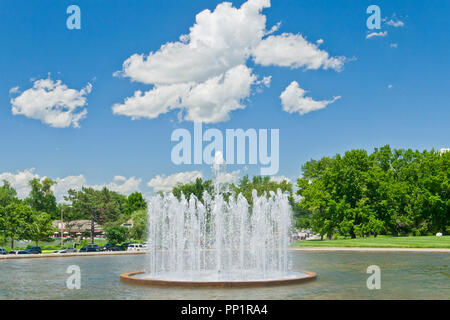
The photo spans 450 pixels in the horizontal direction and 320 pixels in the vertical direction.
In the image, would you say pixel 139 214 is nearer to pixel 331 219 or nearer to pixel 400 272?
pixel 331 219

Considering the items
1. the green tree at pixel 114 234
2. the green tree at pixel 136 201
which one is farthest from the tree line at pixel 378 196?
the green tree at pixel 136 201

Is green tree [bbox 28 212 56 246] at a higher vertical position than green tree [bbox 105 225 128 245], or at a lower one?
higher

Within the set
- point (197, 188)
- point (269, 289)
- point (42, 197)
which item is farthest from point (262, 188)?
point (269, 289)

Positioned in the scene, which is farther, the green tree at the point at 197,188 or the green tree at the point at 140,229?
the green tree at the point at 197,188

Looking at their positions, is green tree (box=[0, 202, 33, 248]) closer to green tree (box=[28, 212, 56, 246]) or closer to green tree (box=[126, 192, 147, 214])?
green tree (box=[28, 212, 56, 246])

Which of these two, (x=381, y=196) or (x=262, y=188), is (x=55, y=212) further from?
(x=381, y=196)

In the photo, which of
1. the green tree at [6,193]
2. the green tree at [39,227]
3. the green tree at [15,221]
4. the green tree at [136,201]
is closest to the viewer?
the green tree at [15,221]

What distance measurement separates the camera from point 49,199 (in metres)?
130

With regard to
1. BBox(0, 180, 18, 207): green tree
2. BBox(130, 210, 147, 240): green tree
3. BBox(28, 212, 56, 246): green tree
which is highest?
BBox(0, 180, 18, 207): green tree

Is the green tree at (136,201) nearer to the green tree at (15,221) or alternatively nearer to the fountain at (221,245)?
the green tree at (15,221)

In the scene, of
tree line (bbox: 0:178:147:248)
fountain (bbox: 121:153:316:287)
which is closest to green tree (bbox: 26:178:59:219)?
tree line (bbox: 0:178:147:248)

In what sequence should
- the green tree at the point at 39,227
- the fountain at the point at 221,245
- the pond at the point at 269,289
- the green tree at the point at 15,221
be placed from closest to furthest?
the pond at the point at 269,289
the fountain at the point at 221,245
the green tree at the point at 15,221
the green tree at the point at 39,227

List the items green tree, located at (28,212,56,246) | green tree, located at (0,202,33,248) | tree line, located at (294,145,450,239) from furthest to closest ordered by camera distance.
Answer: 1. tree line, located at (294,145,450,239)
2. green tree, located at (28,212,56,246)
3. green tree, located at (0,202,33,248)
